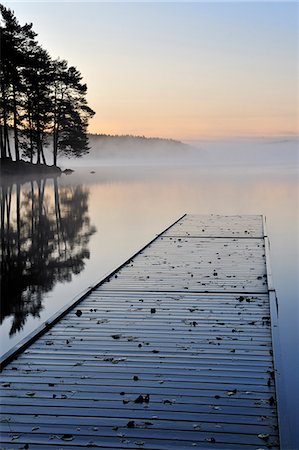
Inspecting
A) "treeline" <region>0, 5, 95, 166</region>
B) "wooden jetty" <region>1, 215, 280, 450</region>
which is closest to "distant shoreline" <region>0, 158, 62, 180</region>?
"treeline" <region>0, 5, 95, 166</region>

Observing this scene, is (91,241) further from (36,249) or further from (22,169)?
(22,169)

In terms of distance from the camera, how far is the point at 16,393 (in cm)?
488

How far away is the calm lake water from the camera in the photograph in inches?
327

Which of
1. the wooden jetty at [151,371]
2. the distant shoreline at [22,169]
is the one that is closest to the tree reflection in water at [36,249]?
the wooden jetty at [151,371]

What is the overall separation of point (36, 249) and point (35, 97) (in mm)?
39798

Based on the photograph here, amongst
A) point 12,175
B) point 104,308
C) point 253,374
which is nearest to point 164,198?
point 12,175

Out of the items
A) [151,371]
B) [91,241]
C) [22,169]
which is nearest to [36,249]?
[91,241]

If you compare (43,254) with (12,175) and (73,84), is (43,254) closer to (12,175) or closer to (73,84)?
(12,175)

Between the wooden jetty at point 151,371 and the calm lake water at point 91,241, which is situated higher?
the calm lake water at point 91,241

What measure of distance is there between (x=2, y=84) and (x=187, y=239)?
33722 mm

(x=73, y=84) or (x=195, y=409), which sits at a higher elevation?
(x=73, y=84)

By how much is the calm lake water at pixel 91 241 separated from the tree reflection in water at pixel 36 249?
0.06 ft

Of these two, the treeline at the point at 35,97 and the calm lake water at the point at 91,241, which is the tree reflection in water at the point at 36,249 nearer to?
the calm lake water at the point at 91,241

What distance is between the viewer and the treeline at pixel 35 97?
44281 millimetres
